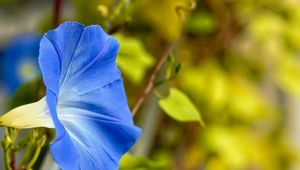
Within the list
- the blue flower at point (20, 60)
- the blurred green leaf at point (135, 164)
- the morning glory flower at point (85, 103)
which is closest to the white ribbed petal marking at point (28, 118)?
the morning glory flower at point (85, 103)

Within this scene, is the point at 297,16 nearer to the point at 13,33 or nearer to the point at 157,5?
the point at 157,5

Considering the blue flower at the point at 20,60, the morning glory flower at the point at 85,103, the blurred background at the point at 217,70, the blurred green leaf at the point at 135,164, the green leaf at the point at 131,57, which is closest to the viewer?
the morning glory flower at the point at 85,103

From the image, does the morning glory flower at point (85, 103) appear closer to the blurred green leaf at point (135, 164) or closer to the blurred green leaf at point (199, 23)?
the blurred green leaf at point (135, 164)

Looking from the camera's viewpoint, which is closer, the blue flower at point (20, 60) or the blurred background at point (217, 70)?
the blurred background at point (217, 70)

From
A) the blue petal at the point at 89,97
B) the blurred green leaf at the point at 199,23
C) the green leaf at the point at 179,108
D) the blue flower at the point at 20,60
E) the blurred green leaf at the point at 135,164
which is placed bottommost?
the blue flower at the point at 20,60

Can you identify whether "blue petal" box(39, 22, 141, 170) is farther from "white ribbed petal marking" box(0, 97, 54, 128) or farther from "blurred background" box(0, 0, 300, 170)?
"blurred background" box(0, 0, 300, 170)

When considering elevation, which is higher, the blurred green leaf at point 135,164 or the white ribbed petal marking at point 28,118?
the white ribbed petal marking at point 28,118
